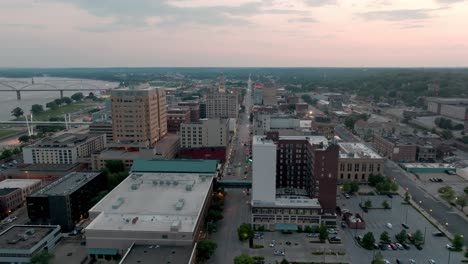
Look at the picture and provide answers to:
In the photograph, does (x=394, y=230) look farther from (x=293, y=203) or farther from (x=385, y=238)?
(x=293, y=203)

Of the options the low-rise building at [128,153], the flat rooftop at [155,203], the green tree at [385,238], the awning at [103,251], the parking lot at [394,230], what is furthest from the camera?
the low-rise building at [128,153]

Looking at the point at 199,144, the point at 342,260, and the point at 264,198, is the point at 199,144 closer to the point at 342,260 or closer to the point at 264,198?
the point at 264,198

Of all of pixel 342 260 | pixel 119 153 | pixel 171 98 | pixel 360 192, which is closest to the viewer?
pixel 342 260

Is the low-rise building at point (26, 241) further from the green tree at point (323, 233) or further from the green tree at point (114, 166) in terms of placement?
the green tree at point (323, 233)

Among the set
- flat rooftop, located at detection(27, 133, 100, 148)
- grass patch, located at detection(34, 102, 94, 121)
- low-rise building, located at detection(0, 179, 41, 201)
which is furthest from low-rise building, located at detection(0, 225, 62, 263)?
grass patch, located at detection(34, 102, 94, 121)

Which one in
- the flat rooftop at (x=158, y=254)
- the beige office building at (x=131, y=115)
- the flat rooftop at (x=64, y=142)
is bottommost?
the flat rooftop at (x=158, y=254)

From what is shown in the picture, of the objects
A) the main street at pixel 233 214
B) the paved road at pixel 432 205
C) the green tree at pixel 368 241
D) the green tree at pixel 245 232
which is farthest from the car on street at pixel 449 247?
the main street at pixel 233 214

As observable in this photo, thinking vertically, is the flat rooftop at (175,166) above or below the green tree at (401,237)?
above

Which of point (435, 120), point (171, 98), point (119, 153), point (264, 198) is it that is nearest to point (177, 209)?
point (264, 198)
